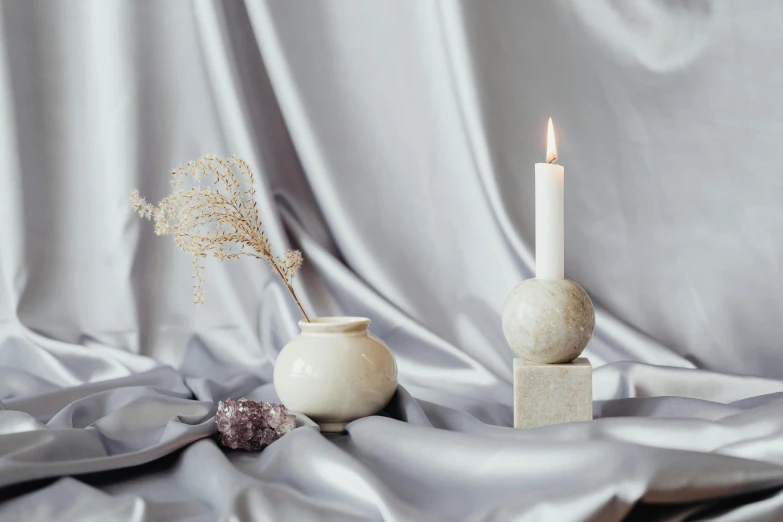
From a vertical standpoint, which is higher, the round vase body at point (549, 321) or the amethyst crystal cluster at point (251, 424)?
the round vase body at point (549, 321)

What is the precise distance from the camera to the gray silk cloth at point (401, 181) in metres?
1.48

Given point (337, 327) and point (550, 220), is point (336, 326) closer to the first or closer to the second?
point (337, 327)

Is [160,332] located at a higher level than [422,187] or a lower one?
lower

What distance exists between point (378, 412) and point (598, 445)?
1.31 ft

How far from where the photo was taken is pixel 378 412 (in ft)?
3.77

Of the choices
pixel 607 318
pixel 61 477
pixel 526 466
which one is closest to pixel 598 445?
pixel 526 466

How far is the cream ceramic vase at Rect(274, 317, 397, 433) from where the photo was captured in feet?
3.55

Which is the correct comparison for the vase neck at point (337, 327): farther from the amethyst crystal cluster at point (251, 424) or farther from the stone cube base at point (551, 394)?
the stone cube base at point (551, 394)

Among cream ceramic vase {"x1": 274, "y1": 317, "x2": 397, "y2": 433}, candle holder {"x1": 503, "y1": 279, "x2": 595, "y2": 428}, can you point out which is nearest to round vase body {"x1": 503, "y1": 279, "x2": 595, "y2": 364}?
candle holder {"x1": 503, "y1": 279, "x2": 595, "y2": 428}

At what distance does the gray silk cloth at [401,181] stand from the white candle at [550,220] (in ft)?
0.89

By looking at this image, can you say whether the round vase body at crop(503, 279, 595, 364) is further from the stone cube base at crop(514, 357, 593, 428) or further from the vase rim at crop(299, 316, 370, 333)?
the vase rim at crop(299, 316, 370, 333)

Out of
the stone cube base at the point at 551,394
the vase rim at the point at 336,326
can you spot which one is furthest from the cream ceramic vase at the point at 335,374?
the stone cube base at the point at 551,394

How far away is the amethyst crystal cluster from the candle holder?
0.99 ft

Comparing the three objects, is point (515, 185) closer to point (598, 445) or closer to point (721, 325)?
point (721, 325)
